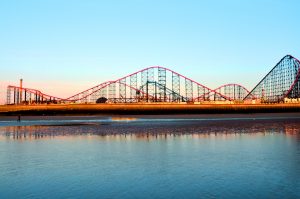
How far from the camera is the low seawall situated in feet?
286

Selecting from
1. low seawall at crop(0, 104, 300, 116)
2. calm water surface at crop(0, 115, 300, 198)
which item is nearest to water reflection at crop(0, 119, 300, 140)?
calm water surface at crop(0, 115, 300, 198)

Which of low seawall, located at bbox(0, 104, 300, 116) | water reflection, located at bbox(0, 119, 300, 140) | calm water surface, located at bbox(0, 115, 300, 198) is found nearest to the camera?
calm water surface, located at bbox(0, 115, 300, 198)

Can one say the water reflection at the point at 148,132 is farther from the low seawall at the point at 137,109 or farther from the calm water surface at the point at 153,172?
the low seawall at the point at 137,109

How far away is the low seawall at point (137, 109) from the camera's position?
286ft

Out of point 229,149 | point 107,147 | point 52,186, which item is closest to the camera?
point 52,186

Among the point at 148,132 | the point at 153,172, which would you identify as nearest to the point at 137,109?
the point at 148,132

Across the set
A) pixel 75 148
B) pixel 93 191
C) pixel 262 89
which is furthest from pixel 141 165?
pixel 262 89

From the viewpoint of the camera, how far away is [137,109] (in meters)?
87.8

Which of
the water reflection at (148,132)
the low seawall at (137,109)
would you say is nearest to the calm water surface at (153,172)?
the water reflection at (148,132)

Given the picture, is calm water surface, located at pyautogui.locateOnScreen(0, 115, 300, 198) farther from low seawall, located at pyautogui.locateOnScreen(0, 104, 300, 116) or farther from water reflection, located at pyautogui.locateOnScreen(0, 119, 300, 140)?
low seawall, located at pyautogui.locateOnScreen(0, 104, 300, 116)

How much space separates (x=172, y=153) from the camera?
15.3 m

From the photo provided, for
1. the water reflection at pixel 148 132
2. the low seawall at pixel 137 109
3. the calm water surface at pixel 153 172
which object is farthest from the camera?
the low seawall at pixel 137 109

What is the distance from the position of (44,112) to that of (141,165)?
80886 millimetres

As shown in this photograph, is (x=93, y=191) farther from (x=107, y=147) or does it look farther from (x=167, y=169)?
(x=107, y=147)
